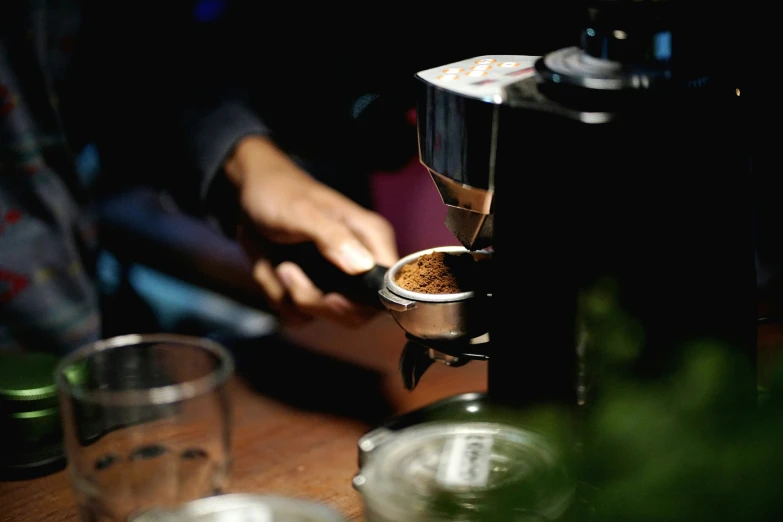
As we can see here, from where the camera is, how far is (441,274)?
2.58ft

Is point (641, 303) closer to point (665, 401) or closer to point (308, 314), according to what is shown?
point (665, 401)

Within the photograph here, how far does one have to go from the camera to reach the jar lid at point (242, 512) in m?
0.58

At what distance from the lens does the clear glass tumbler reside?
21.8 inches

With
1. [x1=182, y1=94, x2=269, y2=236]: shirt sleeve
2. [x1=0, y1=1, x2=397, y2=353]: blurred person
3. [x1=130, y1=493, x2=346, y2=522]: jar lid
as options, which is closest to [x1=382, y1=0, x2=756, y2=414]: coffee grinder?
[x1=130, y1=493, x2=346, y2=522]: jar lid

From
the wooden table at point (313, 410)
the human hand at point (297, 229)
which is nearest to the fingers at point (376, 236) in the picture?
the human hand at point (297, 229)

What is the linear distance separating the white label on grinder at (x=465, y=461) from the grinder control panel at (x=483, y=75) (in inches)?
10.1

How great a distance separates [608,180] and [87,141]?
4.21 ft

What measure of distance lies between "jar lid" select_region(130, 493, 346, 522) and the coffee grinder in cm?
23

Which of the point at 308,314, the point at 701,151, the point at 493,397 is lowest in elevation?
the point at 308,314

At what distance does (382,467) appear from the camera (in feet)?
2.03

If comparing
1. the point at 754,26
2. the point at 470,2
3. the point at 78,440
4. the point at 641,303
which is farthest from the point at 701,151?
the point at 470,2

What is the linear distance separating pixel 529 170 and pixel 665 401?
21 centimetres

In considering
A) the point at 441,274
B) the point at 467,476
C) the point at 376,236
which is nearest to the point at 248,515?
the point at 467,476

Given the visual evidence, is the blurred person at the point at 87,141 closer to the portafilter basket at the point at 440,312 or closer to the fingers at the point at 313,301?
the fingers at the point at 313,301
